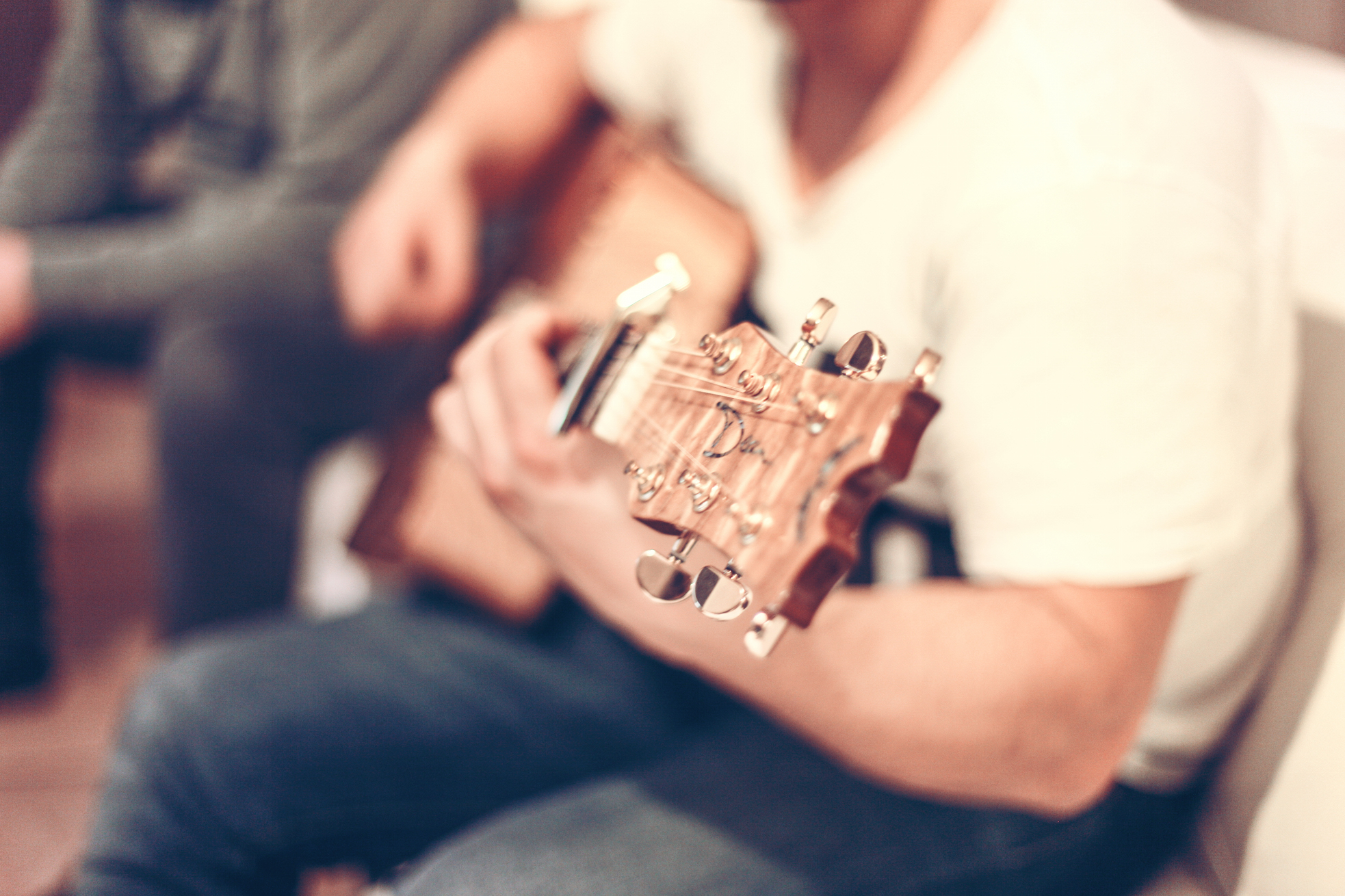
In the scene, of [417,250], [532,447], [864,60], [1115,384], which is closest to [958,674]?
[1115,384]

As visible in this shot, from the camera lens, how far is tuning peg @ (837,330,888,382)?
0.92 feet

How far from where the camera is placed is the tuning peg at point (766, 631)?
10.5 inches

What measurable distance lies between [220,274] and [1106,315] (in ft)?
3.15

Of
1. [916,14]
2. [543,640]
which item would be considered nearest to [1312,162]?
[916,14]

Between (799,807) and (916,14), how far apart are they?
0.54 m

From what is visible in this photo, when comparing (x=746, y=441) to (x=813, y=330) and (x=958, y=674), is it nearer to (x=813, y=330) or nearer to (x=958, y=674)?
(x=813, y=330)

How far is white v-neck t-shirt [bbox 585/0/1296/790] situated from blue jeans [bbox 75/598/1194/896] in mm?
154

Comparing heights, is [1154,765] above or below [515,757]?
above

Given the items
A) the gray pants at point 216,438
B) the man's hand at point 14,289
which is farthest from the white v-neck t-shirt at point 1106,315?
the man's hand at point 14,289

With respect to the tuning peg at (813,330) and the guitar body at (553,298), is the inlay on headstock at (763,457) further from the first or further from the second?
the guitar body at (553,298)

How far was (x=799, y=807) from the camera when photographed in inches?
21.5

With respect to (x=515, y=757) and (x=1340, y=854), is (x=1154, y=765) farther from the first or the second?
(x=515, y=757)

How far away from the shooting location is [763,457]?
304 mm

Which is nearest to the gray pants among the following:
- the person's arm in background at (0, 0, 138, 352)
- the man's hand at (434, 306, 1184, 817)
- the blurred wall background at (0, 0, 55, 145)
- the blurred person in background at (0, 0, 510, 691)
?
A: the blurred person in background at (0, 0, 510, 691)
